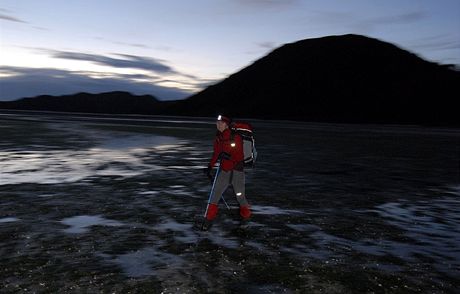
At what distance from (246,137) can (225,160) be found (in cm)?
Answer: 60

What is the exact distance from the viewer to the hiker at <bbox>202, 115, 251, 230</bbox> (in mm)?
9195

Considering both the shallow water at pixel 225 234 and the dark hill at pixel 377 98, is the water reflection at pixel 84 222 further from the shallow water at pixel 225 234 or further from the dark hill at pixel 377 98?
the dark hill at pixel 377 98

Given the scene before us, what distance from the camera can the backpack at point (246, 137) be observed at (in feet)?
30.5

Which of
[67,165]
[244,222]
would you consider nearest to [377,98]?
[67,165]

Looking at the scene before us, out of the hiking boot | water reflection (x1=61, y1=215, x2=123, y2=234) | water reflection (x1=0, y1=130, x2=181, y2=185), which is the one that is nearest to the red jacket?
the hiking boot

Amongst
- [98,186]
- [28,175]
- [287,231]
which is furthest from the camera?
[28,175]

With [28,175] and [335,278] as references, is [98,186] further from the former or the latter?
[335,278]

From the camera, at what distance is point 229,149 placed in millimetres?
9234

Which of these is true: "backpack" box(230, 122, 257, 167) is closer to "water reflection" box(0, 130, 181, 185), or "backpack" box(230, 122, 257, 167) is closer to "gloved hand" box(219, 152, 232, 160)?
"gloved hand" box(219, 152, 232, 160)

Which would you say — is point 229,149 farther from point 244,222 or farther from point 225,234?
point 244,222

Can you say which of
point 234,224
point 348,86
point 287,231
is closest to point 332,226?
point 287,231

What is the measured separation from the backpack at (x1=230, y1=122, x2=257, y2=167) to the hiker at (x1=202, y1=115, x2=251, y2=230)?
0.10 metres

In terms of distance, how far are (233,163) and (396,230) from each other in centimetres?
336

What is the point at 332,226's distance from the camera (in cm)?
973
